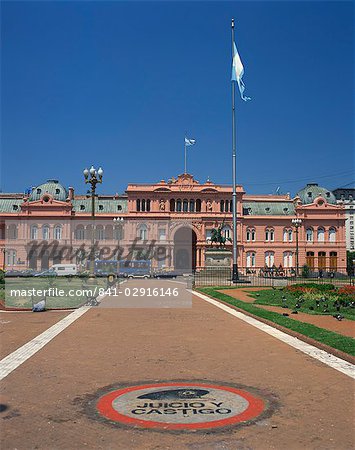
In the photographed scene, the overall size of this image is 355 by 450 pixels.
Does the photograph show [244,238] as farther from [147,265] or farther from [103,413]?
[103,413]

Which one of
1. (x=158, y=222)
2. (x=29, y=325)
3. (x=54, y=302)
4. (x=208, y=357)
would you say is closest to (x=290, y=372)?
(x=208, y=357)

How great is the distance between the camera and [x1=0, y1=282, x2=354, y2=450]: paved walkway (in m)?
6.39

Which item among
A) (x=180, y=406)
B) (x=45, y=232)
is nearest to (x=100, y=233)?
(x=45, y=232)

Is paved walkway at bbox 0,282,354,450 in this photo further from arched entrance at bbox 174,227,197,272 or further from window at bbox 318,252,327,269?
window at bbox 318,252,327,269

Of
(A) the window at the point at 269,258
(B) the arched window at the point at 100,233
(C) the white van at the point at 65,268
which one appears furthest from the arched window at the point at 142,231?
(A) the window at the point at 269,258

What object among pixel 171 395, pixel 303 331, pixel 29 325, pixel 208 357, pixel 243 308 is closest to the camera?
pixel 171 395

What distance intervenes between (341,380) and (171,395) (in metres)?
3.40

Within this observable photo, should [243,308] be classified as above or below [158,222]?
below

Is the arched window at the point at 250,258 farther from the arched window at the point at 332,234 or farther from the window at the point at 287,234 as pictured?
the arched window at the point at 332,234

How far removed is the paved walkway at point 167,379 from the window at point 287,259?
70151mm

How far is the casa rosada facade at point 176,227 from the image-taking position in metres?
83.5

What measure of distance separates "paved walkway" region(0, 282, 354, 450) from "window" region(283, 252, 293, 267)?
70.2 meters

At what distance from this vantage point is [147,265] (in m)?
75.4

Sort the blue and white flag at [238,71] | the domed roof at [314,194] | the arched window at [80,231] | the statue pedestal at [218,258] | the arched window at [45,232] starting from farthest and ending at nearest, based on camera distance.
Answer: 1. the domed roof at [314,194]
2. the arched window at [80,231]
3. the arched window at [45,232]
4. the statue pedestal at [218,258]
5. the blue and white flag at [238,71]
